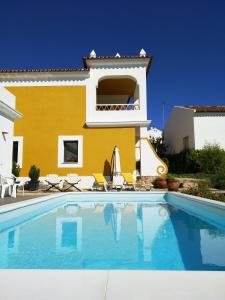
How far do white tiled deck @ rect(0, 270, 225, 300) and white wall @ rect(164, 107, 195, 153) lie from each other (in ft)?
65.0

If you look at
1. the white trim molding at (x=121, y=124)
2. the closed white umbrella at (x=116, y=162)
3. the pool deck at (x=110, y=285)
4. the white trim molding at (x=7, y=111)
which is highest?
the white trim molding at (x=121, y=124)

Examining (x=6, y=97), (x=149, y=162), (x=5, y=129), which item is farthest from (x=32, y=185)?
(x=149, y=162)

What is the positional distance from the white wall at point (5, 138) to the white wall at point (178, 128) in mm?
14203

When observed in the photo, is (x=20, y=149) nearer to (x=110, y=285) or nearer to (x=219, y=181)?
(x=219, y=181)

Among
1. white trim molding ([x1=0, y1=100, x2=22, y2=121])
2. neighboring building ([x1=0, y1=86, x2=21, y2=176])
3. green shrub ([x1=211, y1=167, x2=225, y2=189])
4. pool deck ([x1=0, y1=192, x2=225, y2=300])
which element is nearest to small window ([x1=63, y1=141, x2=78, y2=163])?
white trim molding ([x1=0, y1=100, x2=22, y2=121])

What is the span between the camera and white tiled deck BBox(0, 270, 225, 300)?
182 cm

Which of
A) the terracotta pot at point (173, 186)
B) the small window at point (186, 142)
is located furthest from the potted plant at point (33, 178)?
the small window at point (186, 142)

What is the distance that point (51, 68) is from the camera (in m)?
16.9

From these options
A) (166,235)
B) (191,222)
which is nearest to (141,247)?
(166,235)

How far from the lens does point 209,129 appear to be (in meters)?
20.7

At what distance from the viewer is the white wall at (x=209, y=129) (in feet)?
67.5

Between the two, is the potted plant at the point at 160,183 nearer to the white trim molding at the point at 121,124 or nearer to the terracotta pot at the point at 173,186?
the terracotta pot at the point at 173,186

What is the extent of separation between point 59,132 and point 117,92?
6419mm

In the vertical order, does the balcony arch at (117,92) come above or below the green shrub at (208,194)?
above
